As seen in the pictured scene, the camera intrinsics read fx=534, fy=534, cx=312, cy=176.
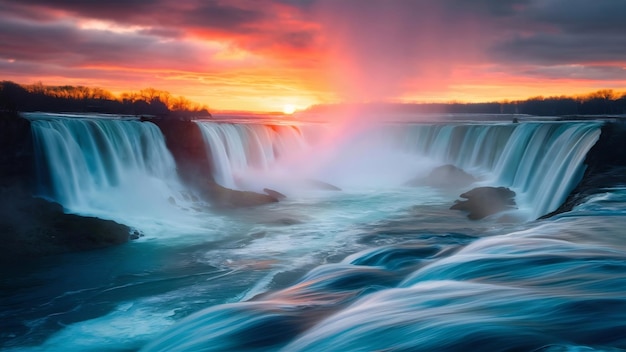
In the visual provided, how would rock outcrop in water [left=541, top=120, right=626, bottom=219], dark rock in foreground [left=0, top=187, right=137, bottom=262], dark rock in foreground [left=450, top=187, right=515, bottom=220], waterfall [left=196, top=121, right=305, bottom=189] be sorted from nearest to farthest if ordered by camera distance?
rock outcrop in water [left=541, top=120, right=626, bottom=219] < dark rock in foreground [left=0, top=187, right=137, bottom=262] < dark rock in foreground [left=450, top=187, right=515, bottom=220] < waterfall [left=196, top=121, right=305, bottom=189]

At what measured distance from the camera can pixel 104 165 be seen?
1959cm

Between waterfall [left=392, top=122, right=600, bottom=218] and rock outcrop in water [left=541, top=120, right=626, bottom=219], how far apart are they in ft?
1.68

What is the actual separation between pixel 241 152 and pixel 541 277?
23214 millimetres

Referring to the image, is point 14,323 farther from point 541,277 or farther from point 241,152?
point 241,152

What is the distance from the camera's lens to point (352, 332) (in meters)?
5.72

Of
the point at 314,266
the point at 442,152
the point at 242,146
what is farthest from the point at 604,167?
the point at 442,152

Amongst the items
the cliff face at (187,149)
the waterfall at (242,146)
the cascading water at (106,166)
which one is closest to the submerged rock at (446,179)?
Answer: the waterfall at (242,146)

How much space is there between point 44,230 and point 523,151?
20.4 metres

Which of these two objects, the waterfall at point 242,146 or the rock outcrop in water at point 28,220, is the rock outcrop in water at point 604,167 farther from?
the waterfall at point 242,146

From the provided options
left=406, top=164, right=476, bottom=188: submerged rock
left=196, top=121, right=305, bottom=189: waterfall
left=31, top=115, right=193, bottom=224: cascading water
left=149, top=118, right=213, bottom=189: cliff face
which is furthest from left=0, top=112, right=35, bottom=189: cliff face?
left=406, top=164, right=476, bottom=188: submerged rock

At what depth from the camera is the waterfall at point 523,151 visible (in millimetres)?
17203

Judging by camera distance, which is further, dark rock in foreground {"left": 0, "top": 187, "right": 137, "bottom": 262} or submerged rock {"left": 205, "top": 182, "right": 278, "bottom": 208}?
submerged rock {"left": 205, "top": 182, "right": 278, "bottom": 208}

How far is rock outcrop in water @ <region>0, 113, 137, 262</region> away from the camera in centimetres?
1338

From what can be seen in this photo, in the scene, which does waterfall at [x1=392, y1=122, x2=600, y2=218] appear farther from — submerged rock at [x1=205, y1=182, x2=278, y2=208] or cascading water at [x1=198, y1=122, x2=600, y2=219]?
submerged rock at [x1=205, y1=182, x2=278, y2=208]
